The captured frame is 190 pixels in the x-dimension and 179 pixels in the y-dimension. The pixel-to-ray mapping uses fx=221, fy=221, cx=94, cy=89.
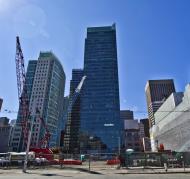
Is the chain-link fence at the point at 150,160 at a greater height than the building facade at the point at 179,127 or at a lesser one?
lesser

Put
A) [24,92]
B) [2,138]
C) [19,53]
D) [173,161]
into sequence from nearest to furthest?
[173,161] → [19,53] → [24,92] → [2,138]

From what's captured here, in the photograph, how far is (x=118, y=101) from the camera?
196625 millimetres

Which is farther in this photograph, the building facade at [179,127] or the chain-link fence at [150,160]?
the building facade at [179,127]

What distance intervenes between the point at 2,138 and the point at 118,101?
100 m

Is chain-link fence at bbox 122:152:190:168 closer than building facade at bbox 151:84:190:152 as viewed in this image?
Yes

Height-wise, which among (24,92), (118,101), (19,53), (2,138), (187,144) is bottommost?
(187,144)

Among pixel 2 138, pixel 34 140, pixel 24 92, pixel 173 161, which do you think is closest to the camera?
pixel 173 161

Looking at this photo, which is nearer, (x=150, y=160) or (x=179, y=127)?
(x=150, y=160)

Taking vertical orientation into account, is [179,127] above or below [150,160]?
above

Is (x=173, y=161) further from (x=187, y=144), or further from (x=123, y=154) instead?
(x=187, y=144)

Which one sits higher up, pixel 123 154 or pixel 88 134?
pixel 88 134

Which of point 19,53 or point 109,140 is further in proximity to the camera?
point 109,140

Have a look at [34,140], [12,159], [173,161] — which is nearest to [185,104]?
[173,161]

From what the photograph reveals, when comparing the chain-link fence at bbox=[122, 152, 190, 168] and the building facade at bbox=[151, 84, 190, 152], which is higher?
the building facade at bbox=[151, 84, 190, 152]
